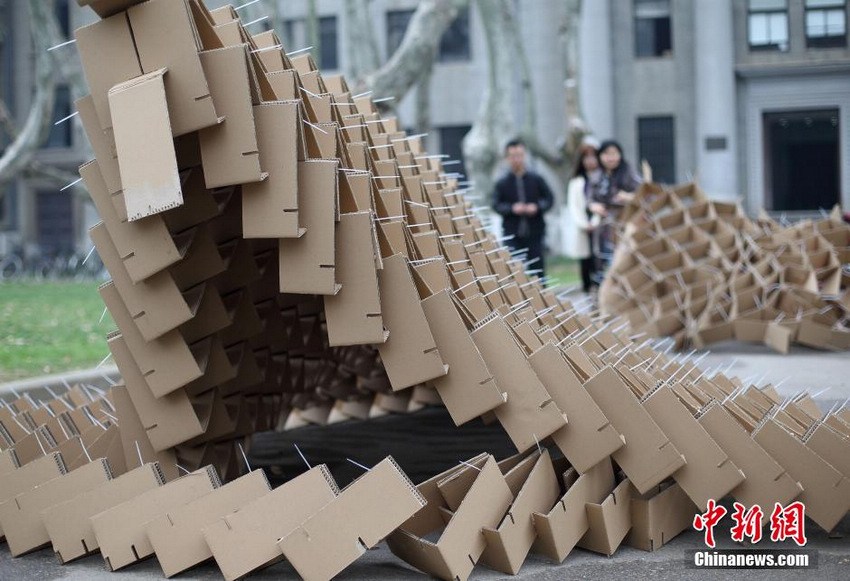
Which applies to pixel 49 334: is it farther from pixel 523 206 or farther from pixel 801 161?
pixel 801 161

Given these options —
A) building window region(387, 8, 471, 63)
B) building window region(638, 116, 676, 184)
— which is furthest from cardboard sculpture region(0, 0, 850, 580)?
building window region(387, 8, 471, 63)

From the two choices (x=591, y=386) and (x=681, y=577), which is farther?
(x=591, y=386)

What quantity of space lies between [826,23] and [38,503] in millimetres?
28969

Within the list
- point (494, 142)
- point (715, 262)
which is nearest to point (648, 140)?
point (494, 142)

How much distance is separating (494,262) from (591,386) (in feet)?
4.61

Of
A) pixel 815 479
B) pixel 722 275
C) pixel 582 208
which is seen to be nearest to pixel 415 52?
pixel 582 208

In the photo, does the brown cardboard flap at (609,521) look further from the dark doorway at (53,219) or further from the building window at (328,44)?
the dark doorway at (53,219)

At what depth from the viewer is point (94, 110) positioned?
12.8ft

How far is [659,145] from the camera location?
32.3m

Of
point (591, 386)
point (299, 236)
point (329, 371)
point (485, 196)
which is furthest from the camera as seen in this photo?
point (485, 196)

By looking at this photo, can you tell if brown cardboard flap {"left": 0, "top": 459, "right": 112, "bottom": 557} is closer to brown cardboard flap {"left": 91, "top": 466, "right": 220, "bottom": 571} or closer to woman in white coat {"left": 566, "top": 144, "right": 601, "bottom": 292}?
brown cardboard flap {"left": 91, "top": 466, "right": 220, "bottom": 571}

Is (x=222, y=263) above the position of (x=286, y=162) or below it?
below

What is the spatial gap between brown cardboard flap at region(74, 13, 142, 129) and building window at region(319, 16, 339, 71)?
3136 cm

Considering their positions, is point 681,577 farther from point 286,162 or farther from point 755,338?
point 755,338
